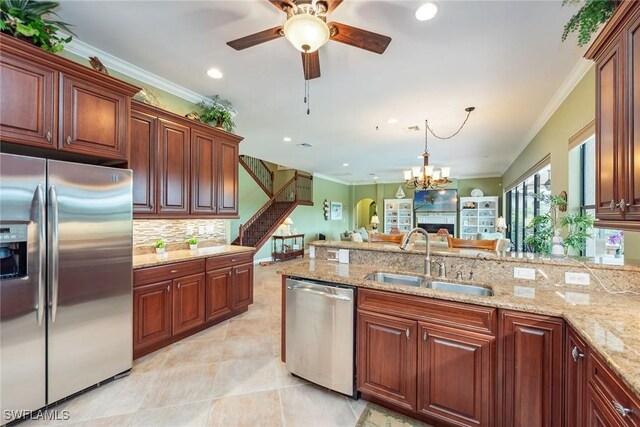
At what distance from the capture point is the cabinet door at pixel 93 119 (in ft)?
6.64

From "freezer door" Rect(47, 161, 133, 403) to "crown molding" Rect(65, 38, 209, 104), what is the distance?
1269mm

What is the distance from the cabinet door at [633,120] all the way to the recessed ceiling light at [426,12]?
1.10 m

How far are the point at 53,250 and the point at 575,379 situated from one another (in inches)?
129

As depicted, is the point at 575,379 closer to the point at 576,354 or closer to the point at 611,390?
the point at 576,354

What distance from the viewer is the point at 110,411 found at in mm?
1983

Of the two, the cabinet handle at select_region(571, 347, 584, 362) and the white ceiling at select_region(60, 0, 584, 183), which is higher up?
the white ceiling at select_region(60, 0, 584, 183)

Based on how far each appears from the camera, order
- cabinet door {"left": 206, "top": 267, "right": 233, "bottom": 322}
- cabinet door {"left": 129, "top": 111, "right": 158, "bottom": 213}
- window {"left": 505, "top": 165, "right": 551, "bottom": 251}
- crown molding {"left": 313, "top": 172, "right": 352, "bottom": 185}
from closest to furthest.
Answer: cabinet door {"left": 129, "top": 111, "right": 158, "bottom": 213}, cabinet door {"left": 206, "top": 267, "right": 233, "bottom": 322}, window {"left": 505, "top": 165, "right": 551, "bottom": 251}, crown molding {"left": 313, "top": 172, "right": 352, "bottom": 185}

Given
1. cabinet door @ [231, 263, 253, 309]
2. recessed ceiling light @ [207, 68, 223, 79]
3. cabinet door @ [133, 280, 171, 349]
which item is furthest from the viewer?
cabinet door @ [231, 263, 253, 309]

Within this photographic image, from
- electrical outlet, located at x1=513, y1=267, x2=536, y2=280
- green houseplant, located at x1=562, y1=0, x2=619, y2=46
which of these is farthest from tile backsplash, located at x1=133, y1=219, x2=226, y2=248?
green houseplant, located at x1=562, y1=0, x2=619, y2=46

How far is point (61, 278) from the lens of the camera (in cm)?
195

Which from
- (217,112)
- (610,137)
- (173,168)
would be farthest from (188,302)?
(610,137)

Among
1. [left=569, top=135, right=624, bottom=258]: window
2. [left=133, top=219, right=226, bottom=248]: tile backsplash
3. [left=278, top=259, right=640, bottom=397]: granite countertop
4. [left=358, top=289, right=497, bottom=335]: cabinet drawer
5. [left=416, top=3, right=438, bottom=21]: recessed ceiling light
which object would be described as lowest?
[left=358, top=289, right=497, bottom=335]: cabinet drawer

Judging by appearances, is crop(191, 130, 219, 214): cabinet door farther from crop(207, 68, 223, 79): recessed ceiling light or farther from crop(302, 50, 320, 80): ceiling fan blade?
crop(302, 50, 320, 80): ceiling fan blade

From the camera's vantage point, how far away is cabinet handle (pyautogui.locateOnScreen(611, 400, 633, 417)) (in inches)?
37.0
